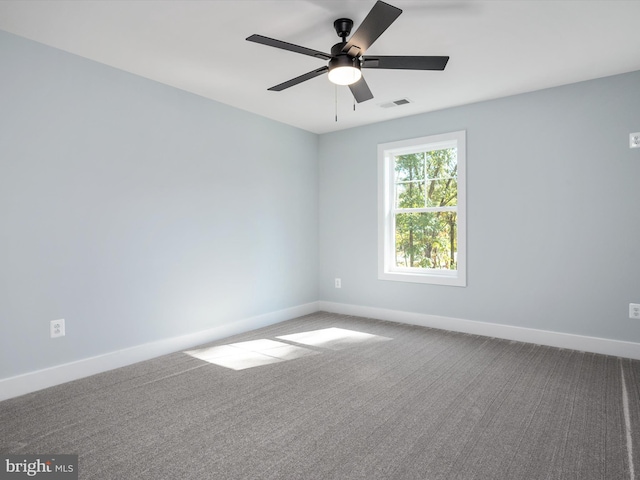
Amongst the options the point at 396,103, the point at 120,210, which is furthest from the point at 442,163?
the point at 120,210

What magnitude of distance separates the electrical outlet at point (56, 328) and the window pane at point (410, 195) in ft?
12.2

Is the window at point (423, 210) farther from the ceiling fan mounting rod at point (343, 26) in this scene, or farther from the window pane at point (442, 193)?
the ceiling fan mounting rod at point (343, 26)

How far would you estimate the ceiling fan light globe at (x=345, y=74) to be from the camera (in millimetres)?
2449

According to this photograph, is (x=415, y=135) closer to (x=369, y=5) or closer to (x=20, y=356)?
(x=369, y=5)

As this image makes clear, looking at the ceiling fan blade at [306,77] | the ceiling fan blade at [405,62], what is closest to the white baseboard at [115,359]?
the ceiling fan blade at [306,77]

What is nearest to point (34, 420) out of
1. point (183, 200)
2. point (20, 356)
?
point (20, 356)

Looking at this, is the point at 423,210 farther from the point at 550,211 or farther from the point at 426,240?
the point at 550,211

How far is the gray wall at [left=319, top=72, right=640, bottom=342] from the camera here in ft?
11.2

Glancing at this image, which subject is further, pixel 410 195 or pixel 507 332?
pixel 410 195

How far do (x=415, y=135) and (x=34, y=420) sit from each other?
437 centimetres

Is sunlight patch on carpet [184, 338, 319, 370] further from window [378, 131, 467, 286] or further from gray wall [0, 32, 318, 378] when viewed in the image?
window [378, 131, 467, 286]

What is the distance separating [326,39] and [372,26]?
31.7 inches

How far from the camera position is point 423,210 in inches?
183

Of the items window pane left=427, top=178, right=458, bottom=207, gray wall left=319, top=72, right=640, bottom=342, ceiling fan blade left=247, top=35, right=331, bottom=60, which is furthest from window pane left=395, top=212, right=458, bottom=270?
ceiling fan blade left=247, top=35, right=331, bottom=60
